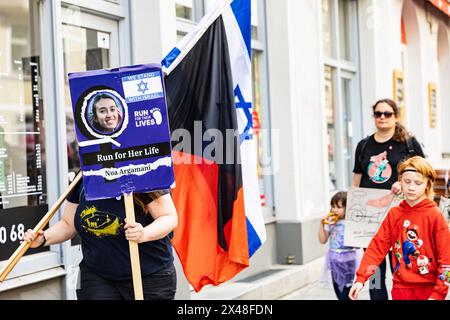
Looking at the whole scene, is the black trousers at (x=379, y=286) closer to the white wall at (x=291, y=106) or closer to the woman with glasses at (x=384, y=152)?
the woman with glasses at (x=384, y=152)

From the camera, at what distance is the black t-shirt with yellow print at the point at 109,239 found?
3746mm

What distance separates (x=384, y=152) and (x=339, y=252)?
92cm

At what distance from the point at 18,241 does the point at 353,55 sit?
8094mm

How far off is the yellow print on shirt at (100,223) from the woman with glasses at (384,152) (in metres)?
2.73

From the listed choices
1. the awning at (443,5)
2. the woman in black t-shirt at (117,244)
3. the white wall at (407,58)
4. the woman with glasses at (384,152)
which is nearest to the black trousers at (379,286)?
the woman with glasses at (384,152)

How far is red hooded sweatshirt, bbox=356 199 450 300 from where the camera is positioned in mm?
4180

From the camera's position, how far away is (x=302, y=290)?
8.28 m

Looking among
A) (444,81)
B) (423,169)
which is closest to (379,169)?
(423,169)

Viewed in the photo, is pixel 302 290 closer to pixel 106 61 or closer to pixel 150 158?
pixel 106 61

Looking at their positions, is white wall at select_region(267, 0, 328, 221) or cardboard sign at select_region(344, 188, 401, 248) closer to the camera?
cardboard sign at select_region(344, 188, 401, 248)

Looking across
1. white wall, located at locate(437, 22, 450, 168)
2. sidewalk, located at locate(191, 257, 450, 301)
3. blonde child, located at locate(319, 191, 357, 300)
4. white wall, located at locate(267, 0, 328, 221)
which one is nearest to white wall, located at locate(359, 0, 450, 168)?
white wall, located at locate(437, 22, 450, 168)

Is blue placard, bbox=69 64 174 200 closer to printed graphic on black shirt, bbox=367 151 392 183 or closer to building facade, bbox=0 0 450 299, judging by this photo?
building facade, bbox=0 0 450 299

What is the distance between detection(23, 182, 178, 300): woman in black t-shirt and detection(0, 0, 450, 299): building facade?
1.36 metres
